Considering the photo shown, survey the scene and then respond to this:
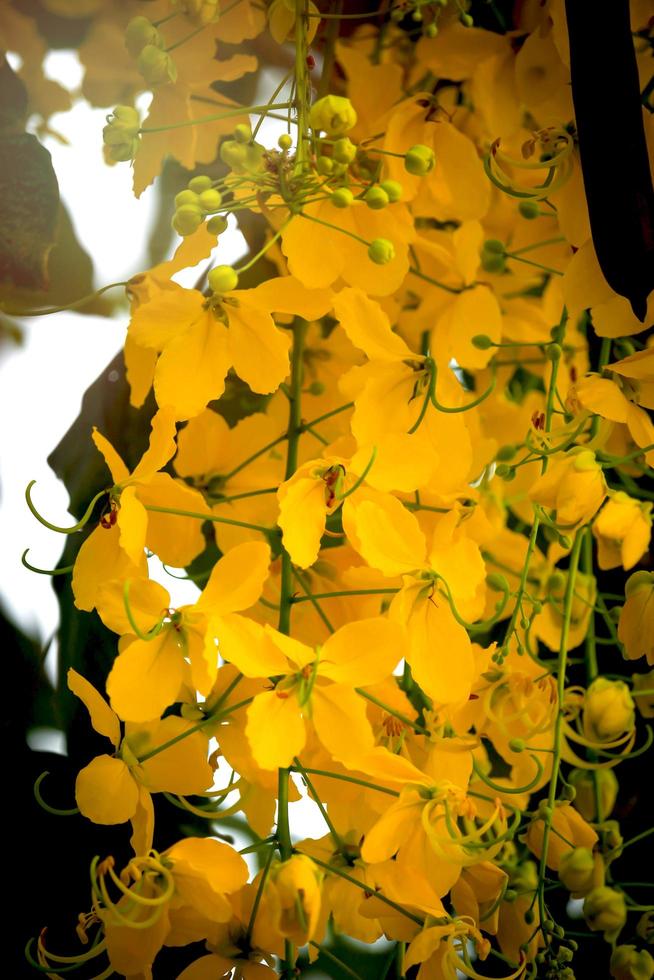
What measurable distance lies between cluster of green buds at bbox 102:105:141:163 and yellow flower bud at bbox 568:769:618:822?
37cm

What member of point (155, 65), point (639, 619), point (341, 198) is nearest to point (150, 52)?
point (155, 65)

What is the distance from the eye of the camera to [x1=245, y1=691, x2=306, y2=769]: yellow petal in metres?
0.36

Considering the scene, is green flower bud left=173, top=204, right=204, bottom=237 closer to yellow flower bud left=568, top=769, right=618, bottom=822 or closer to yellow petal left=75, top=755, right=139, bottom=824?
yellow petal left=75, top=755, right=139, bottom=824

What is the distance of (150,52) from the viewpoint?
0.43 metres

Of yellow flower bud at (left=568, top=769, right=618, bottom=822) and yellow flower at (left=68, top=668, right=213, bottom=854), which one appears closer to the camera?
yellow flower at (left=68, top=668, right=213, bottom=854)

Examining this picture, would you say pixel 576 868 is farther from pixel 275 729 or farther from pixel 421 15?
pixel 421 15

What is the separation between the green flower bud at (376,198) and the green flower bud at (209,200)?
6 centimetres

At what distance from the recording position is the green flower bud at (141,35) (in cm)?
44

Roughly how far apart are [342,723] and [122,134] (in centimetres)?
25

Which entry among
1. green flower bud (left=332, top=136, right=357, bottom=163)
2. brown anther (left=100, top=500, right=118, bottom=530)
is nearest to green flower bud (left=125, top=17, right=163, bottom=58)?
green flower bud (left=332, top=136, right=357, bottom=163)

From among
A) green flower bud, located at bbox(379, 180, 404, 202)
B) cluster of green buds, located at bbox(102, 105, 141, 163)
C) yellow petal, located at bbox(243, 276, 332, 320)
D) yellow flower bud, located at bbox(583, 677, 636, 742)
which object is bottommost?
yellow flower bud, located at bbox(583, 677, 636, 742)

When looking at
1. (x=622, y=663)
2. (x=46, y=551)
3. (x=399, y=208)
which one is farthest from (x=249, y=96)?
(x=622, y=663)

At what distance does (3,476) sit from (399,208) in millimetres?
239

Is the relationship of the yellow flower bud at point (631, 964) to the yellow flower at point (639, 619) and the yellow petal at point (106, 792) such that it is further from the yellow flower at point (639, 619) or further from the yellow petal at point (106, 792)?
the yellow petal at point (106, 792)
